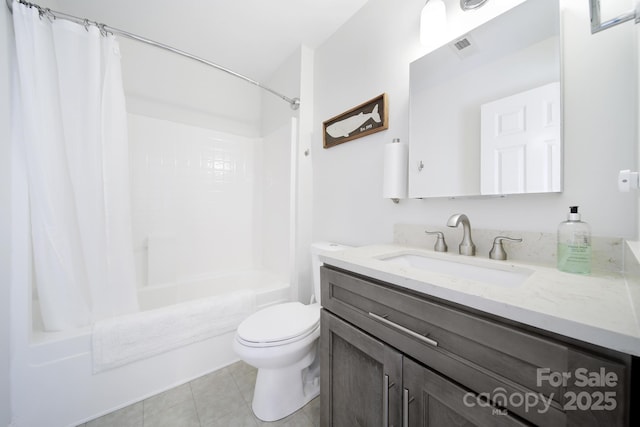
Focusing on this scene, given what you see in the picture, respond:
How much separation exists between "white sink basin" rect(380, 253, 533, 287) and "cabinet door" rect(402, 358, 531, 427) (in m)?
0.44

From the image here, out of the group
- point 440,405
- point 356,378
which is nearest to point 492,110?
point 440,405

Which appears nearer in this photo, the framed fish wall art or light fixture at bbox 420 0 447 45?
light fixture at bbox 420 0 447 45

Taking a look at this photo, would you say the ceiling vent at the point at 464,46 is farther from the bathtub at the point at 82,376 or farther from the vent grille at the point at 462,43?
the bathtub at the point at 82,376

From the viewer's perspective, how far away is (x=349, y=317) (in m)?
0.83

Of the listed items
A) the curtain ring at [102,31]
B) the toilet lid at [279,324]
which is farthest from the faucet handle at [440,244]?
the curtain ring at [102,31]

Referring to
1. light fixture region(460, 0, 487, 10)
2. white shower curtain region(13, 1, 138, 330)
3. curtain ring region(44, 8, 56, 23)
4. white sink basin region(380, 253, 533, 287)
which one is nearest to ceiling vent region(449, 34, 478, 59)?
light fixture region(460, 0, 487, 10)

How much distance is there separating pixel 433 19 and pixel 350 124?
2.16 feet

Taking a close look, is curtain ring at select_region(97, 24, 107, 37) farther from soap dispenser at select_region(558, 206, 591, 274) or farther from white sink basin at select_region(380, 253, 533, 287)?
soap dispenser at select_region(558, 206, 591, 274)

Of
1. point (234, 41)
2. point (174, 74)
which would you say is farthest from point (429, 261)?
point (174, 74)

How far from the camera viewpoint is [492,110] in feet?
3.01

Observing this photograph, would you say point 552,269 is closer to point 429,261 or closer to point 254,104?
point 429,261

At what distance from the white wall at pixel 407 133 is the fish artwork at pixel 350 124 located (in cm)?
8

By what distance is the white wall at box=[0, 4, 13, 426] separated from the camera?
97cm

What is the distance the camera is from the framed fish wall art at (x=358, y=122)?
4.42 feet
